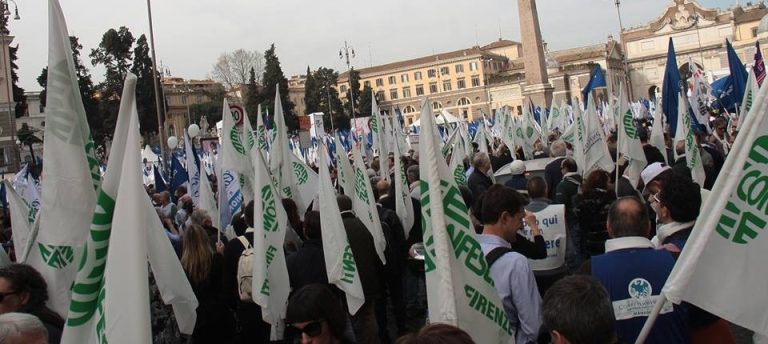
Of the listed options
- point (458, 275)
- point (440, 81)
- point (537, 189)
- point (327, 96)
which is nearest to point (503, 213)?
point (458, 275)

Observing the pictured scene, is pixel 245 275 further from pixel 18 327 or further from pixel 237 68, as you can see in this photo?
pixel 237 68

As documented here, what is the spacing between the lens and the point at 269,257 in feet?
16.3

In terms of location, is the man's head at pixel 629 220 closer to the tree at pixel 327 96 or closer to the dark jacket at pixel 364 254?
the dark jacket at pixel 364 254

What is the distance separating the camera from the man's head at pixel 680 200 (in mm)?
3594

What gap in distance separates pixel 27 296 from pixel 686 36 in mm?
108859

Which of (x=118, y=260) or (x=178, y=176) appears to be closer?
(x=118, y=260)

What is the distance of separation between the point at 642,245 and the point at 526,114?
1869 cm

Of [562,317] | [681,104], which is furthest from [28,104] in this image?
[562,317]

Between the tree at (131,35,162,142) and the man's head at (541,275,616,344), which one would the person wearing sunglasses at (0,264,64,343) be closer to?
the man's head at (541,275,616,344)

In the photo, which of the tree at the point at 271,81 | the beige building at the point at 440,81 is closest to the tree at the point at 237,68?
the tree at the point at 271,81

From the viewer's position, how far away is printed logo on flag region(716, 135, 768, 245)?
255 cm

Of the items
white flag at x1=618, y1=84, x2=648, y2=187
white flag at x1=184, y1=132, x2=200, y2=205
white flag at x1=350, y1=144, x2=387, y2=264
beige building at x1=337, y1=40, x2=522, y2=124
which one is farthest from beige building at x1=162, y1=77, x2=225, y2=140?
white flag at x1=350, y1=144, x2=387, y2=264

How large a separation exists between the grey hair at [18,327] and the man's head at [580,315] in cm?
206

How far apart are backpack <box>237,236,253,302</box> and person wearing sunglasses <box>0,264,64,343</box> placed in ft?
5.36
